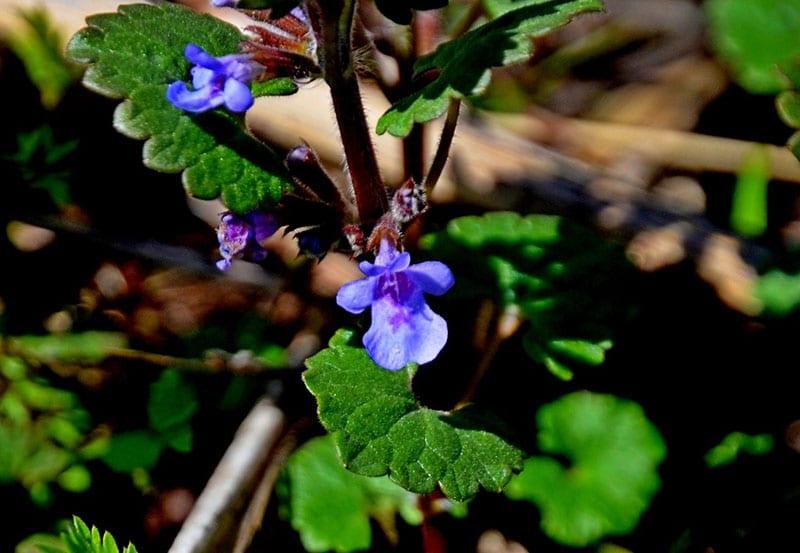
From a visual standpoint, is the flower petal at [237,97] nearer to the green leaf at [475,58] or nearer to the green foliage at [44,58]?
the green leaf at [475,58]

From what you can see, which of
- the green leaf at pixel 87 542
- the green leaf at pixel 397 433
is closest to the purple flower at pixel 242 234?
the green leaf at pixel 397 433

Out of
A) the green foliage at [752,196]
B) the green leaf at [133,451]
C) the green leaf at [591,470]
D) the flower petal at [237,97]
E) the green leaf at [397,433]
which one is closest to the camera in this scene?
the flower petal at [237,97]

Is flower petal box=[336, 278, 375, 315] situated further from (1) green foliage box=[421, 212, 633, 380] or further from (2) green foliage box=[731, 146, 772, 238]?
(2) green foliage box=[731, 146, 772, 238]

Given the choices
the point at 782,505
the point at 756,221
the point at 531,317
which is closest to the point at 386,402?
the point at 531,317

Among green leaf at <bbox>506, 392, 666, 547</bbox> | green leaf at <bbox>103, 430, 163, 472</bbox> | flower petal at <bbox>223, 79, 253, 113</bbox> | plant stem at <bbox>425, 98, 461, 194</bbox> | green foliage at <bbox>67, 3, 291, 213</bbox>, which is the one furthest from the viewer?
green leaf at <bbox>103, 430, 163, 472</bbox>

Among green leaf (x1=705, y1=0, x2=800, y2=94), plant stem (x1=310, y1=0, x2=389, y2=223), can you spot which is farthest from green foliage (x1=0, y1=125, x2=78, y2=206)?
green leaf (x1=705, y1=0, x2=800, y2=94)

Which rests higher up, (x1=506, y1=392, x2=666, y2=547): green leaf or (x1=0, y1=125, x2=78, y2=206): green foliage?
(x1=0, y1=125, x2=78, y2=206): green foliage

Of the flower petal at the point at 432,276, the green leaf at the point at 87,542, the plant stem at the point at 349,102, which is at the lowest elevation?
the green leaf at the point at 87,542
